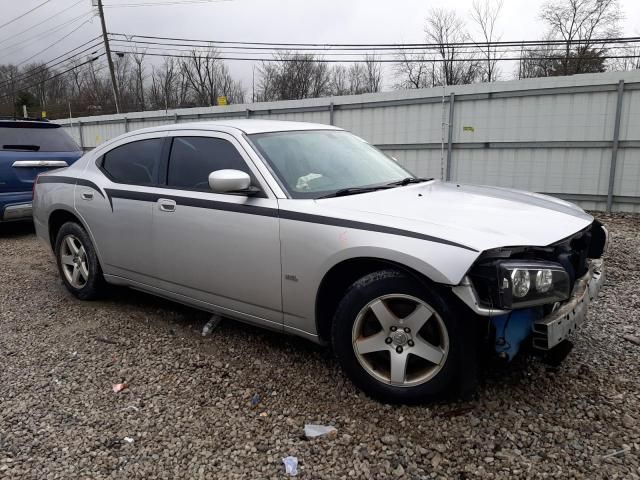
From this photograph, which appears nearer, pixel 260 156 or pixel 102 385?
pixel 102 385

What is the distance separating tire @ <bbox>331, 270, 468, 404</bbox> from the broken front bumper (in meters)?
0.36

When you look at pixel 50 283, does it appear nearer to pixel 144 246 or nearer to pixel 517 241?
pixel 144 246

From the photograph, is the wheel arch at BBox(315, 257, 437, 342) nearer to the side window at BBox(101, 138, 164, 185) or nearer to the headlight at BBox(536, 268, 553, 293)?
the headlight at BBox(536, 268, 553, 293)

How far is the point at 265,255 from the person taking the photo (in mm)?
3025

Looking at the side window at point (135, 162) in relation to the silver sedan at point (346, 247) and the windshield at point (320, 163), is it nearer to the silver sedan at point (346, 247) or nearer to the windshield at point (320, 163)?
the silver sedan at point (346, 247)

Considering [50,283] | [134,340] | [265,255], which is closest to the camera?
[265,255]

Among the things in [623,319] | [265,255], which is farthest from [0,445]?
[623,319]

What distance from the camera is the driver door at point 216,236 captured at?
10.0ft

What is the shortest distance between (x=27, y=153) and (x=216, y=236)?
18.6 feet

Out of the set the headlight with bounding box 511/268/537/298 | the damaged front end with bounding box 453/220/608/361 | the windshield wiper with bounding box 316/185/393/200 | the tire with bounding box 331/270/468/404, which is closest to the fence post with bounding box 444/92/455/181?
the windshield wiper with bounding box 316/185/393/200

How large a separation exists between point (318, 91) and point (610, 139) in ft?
102

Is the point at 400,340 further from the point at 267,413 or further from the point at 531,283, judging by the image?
the point at 267,413

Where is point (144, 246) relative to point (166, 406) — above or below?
above

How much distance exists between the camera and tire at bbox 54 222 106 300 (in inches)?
173
